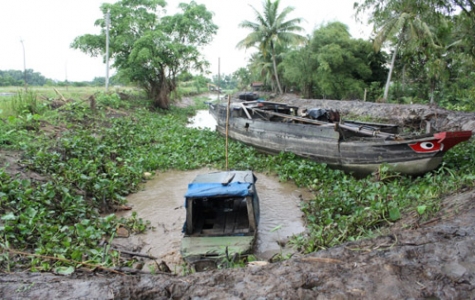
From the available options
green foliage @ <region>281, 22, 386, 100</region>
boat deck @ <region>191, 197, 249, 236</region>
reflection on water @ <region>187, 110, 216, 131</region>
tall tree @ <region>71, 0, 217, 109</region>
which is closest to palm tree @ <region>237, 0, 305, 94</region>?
green foliage @ <region>281, 22, 386, 100</region>

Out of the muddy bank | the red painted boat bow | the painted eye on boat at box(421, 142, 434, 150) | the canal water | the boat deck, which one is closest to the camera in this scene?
the muddy bank

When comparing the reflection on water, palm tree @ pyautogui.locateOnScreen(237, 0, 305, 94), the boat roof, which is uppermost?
palm tree @ pyautogui.locateOnScreen(237, 0, 305, 94)

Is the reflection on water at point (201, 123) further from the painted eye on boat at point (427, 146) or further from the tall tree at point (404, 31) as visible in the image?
the painted eye on boat at point (427, 146)

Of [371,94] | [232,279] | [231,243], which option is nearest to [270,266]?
[232,279]

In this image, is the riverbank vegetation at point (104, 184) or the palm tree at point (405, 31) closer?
the riverbank vegetation at point (104, 184)

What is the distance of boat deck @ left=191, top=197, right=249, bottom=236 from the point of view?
5484 millimetres

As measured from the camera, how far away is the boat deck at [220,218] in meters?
Answer: 5.48

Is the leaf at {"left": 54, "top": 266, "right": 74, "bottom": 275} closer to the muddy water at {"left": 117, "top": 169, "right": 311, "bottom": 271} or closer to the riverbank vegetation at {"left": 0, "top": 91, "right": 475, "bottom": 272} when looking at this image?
the riverbank vegetation at {"left": 0, "top": 91, "right": 475, "bottom": 272}

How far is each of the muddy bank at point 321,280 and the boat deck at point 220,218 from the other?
2.35 meters

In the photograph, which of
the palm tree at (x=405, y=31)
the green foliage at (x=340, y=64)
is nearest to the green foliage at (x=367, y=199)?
the palm tree at (x=405, y=31)

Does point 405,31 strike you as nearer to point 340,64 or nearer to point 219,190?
point 340,64

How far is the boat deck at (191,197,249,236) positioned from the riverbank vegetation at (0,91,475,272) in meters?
1.10

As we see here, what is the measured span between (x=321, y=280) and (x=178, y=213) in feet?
16.2

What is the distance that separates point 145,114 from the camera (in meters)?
18.5
